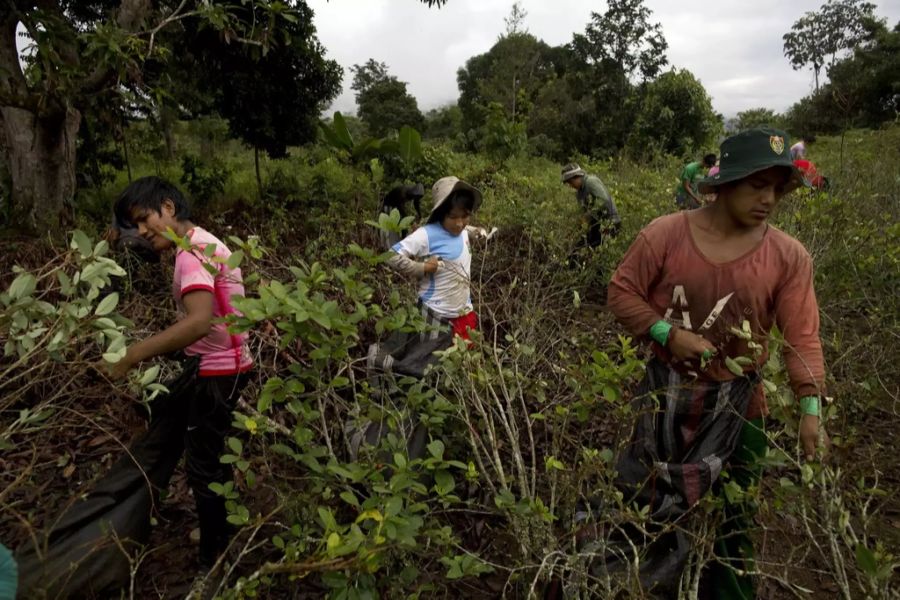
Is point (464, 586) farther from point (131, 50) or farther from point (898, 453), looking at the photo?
point (131, 50)

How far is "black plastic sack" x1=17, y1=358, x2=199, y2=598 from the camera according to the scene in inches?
83.3

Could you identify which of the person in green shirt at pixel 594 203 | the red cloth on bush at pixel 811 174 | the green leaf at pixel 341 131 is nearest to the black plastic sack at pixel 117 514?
the person in green shirt at pixel 594 203

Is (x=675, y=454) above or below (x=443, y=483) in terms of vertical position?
below

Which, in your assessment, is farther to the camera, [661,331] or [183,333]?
[183,333]

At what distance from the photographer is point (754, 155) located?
1.66 meters

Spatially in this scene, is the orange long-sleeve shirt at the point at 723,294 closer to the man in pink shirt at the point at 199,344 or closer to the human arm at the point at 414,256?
the human arm at the point at 414,256

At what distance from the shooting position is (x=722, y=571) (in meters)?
2.06

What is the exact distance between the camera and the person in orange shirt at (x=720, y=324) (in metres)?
1.69

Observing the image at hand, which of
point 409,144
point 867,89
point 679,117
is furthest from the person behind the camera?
point 867,89

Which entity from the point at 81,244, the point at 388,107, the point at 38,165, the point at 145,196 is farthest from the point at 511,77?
the point at 81,244

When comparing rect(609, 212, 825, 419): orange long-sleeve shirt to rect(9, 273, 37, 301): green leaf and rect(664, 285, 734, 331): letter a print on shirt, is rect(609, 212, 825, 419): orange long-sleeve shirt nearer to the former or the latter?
rect(664, 285, 734, 331): letter a print on shirt

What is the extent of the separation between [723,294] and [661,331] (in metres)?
0.22

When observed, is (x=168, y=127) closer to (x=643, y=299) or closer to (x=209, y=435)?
(x=209, y=435)

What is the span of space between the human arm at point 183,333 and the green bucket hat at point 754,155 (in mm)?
1693
